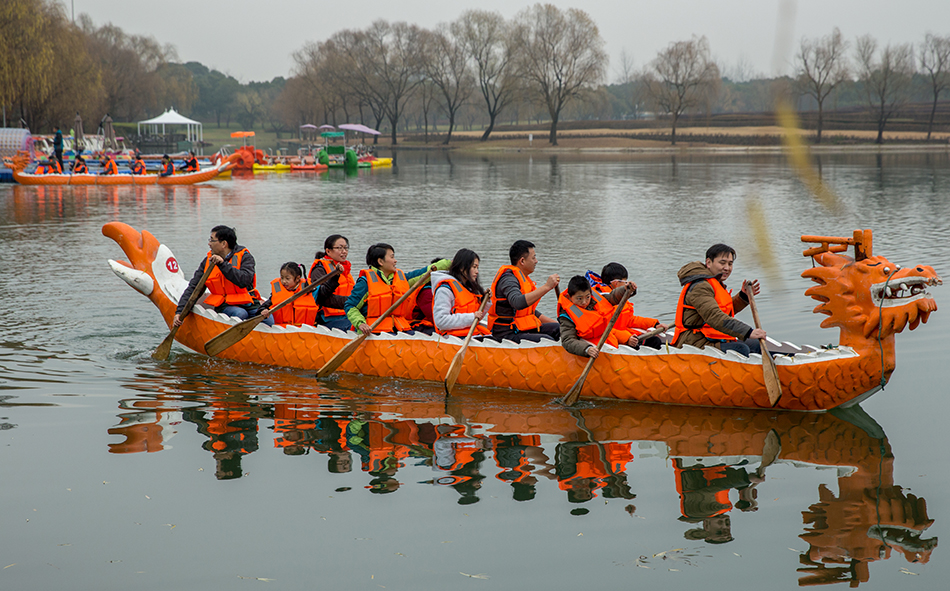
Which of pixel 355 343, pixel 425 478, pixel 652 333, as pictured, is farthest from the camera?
pixel 355 343

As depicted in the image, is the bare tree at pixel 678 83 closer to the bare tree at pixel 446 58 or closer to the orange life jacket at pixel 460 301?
the bare tree at pixel 446 58

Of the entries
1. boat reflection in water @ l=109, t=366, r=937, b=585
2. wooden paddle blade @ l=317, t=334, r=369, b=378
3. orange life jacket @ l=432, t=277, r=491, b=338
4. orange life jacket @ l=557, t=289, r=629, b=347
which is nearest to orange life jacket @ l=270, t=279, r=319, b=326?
wooden paddle blade @ l=317, t=334, r=369, b=378

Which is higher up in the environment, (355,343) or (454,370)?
(355,343)

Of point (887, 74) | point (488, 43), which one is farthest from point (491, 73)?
point (887, 74)

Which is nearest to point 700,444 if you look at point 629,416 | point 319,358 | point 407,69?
point 629,416

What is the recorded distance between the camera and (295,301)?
9352mm

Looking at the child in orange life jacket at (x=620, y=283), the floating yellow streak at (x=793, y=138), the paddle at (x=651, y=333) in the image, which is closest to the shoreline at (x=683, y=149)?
the child in orange life jacket at (x=620, y=283)

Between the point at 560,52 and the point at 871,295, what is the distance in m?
67.5

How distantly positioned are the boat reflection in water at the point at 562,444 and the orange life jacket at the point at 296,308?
103 centimetres

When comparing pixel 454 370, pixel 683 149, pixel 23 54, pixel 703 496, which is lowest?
pixel 703 496

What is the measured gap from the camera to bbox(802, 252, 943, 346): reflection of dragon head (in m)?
6.69

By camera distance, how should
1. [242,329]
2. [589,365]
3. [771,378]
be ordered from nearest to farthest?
[771,378], [589,365], [242,329]

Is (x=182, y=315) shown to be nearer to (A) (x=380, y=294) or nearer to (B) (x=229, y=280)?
(B) (x=229, y=280)

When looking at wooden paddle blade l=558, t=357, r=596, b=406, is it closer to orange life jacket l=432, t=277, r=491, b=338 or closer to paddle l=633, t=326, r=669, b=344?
paddle l=633, t=326, r=669, b=344
